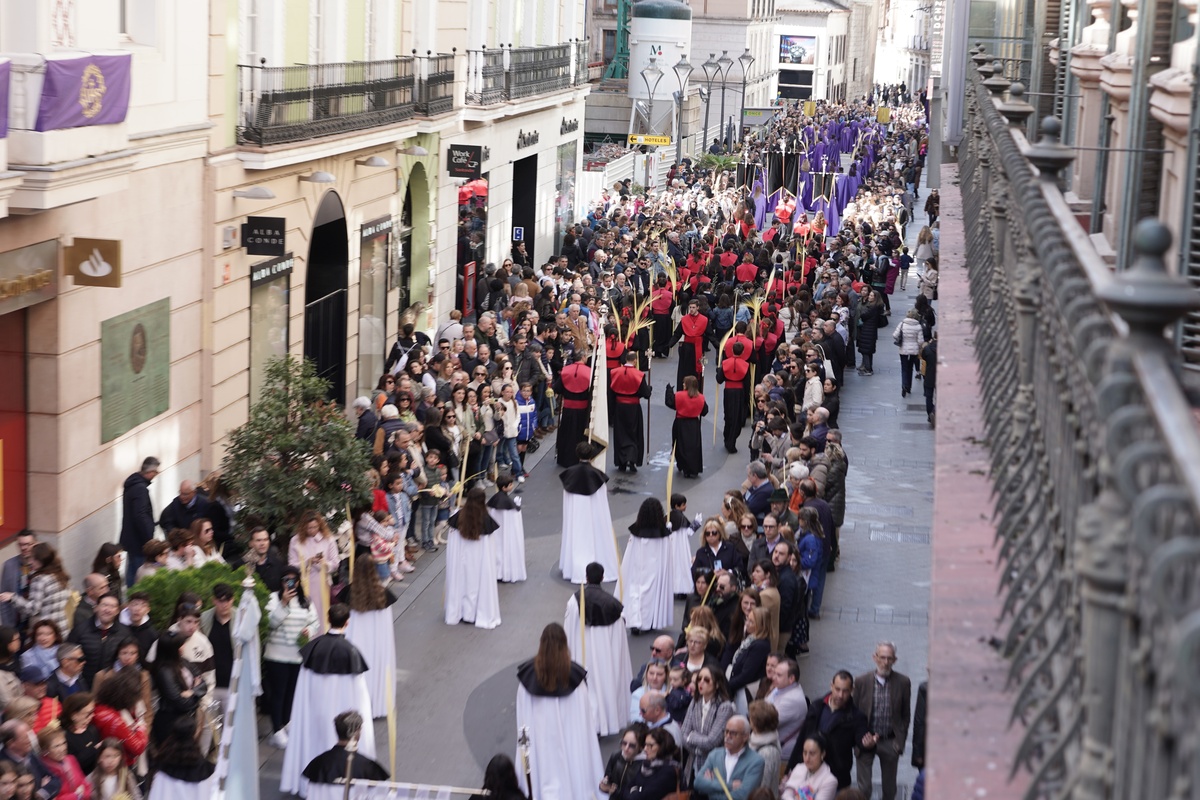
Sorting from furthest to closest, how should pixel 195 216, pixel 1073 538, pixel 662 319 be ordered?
pixel 662 319 < pixel 195 216 < pixel 1073 538

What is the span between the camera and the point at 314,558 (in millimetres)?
14266

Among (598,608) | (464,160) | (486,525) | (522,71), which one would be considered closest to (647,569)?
(486,525)

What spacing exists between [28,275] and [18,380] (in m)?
1.09

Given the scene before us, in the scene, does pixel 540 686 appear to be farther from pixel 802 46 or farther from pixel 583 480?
pixel 802 46

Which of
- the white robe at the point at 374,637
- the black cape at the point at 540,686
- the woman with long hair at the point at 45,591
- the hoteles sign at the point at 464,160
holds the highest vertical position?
the hoteles sign at the point at 464,160

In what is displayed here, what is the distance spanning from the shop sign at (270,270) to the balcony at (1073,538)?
492 inches

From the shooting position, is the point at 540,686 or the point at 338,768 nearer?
the point at 338,768

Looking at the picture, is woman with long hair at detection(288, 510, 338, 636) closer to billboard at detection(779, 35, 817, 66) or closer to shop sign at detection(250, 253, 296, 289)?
shop sign at detection(250, 253, 296, 289)

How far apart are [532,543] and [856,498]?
468cm

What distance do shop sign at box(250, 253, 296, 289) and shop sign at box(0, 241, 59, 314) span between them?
17.1ft

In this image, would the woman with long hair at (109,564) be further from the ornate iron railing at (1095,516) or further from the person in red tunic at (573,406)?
the person in red tunic at (573,406)

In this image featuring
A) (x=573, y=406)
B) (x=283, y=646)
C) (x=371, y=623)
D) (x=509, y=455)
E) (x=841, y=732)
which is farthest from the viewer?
(x=573, y=406)

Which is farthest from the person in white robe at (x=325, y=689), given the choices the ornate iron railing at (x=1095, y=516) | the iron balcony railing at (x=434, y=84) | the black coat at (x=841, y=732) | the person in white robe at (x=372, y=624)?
the iron balcony railing at (x=434, y=84)

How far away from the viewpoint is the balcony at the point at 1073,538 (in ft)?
9.55
